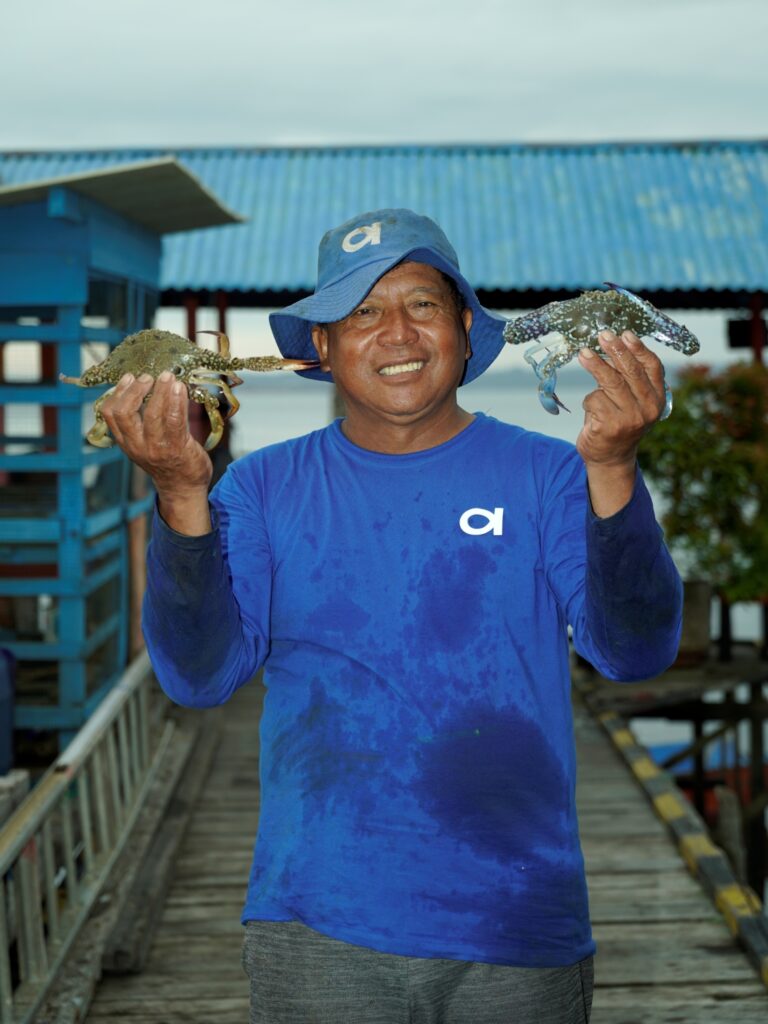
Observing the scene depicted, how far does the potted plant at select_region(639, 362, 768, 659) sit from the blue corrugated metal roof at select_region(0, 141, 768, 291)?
2721mm

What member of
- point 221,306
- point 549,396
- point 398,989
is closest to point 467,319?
point 549,396

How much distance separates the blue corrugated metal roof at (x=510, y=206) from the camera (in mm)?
14594

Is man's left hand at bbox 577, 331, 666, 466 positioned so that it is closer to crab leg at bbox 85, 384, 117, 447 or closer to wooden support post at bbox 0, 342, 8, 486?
crab leg at bbox 85, 384, 117, 447

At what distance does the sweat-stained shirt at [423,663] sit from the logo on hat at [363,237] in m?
0.50

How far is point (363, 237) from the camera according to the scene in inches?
114

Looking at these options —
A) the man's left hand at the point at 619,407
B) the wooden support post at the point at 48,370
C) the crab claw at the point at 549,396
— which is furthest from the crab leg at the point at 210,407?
the wooden support post at the point at 48,370

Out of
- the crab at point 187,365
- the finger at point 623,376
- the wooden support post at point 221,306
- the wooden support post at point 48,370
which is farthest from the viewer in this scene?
the wooden support post at point 221,306

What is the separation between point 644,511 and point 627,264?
42.5ft

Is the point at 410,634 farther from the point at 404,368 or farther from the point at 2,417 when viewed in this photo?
the point at 2,417

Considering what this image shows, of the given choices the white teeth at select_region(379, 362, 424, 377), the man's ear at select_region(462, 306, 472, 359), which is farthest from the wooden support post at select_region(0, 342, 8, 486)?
the white teeth at select_region(379, 362, 424, 377)

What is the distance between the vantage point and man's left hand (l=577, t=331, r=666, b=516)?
7.61ft

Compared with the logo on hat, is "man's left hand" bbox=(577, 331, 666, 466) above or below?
below

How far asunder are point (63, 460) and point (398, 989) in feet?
19.0

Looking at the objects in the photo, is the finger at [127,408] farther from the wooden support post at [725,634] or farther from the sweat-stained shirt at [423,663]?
the wooden support post at [725,634]
